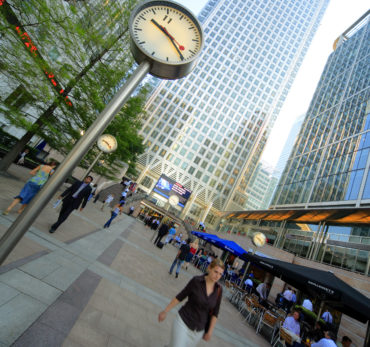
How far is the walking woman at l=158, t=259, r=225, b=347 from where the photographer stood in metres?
2.54

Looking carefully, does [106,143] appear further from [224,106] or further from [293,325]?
[224,106]

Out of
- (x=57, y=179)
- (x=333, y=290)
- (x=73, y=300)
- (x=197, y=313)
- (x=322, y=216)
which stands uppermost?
(x=322, y=216)

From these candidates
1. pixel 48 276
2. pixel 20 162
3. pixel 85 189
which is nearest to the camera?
pixel 48 276

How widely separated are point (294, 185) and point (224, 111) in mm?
40377

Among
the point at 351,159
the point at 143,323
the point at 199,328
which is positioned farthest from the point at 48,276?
the point at 351,159

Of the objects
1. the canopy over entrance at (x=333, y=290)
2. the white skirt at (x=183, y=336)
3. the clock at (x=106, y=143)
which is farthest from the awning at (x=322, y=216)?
the white skirt at (x=183, y=336)

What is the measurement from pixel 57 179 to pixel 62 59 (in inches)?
417

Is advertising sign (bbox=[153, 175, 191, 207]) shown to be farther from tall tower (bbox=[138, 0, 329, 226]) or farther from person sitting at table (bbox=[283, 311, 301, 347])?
person sitting at table (bbox=[283, 311, 301, 347])

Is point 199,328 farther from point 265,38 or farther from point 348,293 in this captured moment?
point 265,38

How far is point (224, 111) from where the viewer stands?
70.9 meters

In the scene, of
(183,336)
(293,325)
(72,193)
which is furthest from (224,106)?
(183,336)

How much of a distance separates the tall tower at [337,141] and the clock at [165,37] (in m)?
30.7

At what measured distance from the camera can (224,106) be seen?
234ft

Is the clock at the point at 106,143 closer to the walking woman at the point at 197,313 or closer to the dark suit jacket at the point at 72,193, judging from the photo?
the dark suit jacket at the point at 72,193
